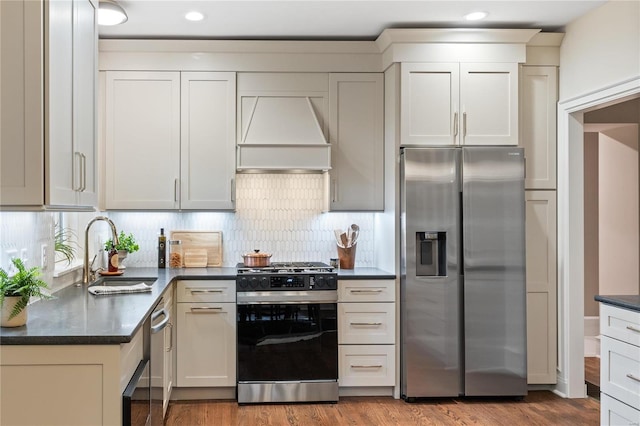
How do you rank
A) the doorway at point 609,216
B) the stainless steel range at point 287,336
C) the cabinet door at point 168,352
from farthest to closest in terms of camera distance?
the doorway at point 609,216
the stainless steel range at point 287,336
the cabinet door at point 168,352

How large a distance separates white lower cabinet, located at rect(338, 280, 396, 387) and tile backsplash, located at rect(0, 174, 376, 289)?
0.61 m

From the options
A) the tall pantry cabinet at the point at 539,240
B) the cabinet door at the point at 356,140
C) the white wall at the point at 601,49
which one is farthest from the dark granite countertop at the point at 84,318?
the white wall at the point at 601,49

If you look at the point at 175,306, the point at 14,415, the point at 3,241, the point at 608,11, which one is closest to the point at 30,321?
the point at 14,415

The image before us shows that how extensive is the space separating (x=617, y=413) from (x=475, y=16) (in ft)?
8.46

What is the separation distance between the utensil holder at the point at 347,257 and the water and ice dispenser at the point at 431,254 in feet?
2.09

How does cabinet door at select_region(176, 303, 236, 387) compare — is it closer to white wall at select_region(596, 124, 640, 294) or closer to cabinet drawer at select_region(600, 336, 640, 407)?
cabinet drawer at select_region(600, 336, 640, 407)

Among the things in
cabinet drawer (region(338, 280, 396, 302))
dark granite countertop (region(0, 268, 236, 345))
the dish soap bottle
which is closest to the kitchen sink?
dark granite countertop (region(0, 268, 236, 345))

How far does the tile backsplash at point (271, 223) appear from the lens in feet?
14.0

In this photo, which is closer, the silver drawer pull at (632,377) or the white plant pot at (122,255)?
the silver drawer pull at (632,377)

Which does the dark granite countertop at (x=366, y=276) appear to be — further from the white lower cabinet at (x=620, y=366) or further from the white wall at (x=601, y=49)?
the white wall at (x=601, y=49)

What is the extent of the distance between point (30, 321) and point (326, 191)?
2.42 m

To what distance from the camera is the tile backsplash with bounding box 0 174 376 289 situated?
428 centimetres

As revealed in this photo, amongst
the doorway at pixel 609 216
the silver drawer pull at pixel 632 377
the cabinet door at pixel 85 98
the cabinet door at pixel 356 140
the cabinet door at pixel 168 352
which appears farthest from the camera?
the doorway at pixel 609 216

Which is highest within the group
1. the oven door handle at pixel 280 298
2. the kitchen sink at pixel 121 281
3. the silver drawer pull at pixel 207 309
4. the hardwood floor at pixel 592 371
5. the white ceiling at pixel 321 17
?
the white ceiling at pixel 321 17
